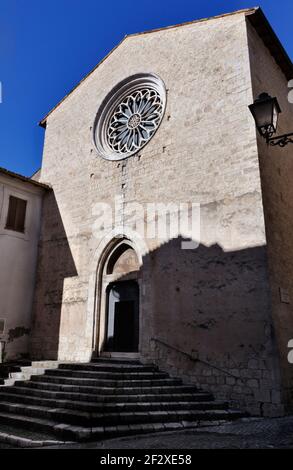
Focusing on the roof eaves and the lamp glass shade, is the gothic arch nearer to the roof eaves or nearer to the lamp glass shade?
the lamp glass shade

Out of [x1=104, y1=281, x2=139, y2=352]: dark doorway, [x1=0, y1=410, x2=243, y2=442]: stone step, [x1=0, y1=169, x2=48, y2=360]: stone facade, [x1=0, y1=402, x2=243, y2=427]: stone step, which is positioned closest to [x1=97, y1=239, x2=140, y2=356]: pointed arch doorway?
[x1=104, y1=281, x2=139, y2=352]: dark doorway

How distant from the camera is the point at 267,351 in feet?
19.5

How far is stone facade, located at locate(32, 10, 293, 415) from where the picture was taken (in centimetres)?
637

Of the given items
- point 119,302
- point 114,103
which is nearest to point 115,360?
point 119,302

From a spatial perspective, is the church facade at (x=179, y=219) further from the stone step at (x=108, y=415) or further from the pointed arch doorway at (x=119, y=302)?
the stone step at (x=108, y=415)

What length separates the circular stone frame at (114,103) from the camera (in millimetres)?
9945

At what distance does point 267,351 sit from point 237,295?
3.60ft

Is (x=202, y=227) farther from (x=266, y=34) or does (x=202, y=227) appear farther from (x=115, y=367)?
(x=266, y=34)

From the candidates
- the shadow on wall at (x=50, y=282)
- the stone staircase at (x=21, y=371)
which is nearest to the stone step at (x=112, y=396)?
the stone staircase at (x=21, y=371)

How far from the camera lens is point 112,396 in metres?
5.57

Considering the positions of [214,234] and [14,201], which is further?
[14,201]

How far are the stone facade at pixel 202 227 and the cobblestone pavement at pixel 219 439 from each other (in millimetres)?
930
